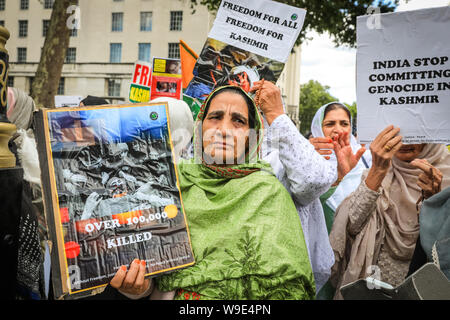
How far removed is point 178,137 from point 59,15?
888 cm

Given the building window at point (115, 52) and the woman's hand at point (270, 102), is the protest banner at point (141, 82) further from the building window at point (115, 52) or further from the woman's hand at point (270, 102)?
the building window at point (115, 52)

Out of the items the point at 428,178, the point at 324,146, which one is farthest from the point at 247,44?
the point at 428,178

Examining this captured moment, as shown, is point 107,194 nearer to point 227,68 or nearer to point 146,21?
point 227,68

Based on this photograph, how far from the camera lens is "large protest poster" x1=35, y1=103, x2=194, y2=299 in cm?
132

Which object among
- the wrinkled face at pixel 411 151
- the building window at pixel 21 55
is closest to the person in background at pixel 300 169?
the wrinkled face at pixel 411 151

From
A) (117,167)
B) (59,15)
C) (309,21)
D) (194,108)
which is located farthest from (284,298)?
(309,21)

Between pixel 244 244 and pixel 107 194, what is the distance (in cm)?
61

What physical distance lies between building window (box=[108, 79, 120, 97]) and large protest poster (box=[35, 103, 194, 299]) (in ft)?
98.3

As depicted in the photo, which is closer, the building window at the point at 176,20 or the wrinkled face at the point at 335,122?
the wrinkled face at the point at 335,122

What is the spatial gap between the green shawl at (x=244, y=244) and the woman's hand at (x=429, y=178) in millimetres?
903

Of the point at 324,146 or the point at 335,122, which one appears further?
the point at 335,122

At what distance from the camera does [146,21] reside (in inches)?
1144

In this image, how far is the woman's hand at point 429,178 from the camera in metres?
2.02

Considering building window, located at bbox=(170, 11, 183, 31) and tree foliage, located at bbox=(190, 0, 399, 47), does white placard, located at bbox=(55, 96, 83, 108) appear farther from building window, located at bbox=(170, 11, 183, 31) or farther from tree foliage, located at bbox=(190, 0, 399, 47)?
building window, located at bbox=(170, 11, 183, 31)
